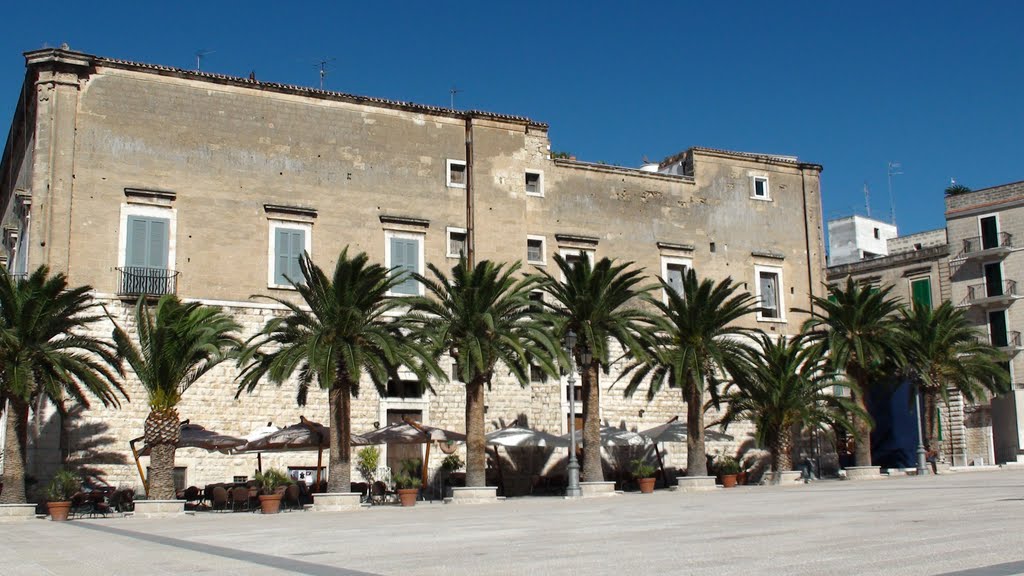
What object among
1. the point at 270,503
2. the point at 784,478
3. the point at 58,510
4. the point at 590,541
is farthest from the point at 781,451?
the point at 58,510

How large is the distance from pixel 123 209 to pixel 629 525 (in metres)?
18.4

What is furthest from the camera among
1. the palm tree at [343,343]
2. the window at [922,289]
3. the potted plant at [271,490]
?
the window at [922,289]

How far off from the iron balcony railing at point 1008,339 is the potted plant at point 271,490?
31857 mm

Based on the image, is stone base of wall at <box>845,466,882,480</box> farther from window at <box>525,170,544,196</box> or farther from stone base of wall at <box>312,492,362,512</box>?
stone base of wall at <box>312,492,362,512</box>

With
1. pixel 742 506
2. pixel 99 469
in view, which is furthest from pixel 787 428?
pixel 99 469

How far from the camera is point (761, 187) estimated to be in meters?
38.3

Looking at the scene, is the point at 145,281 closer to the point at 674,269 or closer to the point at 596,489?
the point at 596,489

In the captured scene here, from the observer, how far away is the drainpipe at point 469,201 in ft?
105

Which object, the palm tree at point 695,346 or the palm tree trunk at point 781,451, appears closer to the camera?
the palm tree at point 695,346


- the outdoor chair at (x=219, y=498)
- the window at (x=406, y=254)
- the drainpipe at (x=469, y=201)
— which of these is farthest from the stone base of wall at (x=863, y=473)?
the outdoor chair at (x=219, y=498)

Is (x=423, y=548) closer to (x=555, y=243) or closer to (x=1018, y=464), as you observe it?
(x=555, y=243)

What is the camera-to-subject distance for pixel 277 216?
29.7m

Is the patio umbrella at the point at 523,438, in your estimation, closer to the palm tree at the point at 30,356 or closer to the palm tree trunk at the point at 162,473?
the palm tree trunk at the point at 162,473

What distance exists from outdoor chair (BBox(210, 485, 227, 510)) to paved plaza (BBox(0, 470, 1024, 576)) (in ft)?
13.1
